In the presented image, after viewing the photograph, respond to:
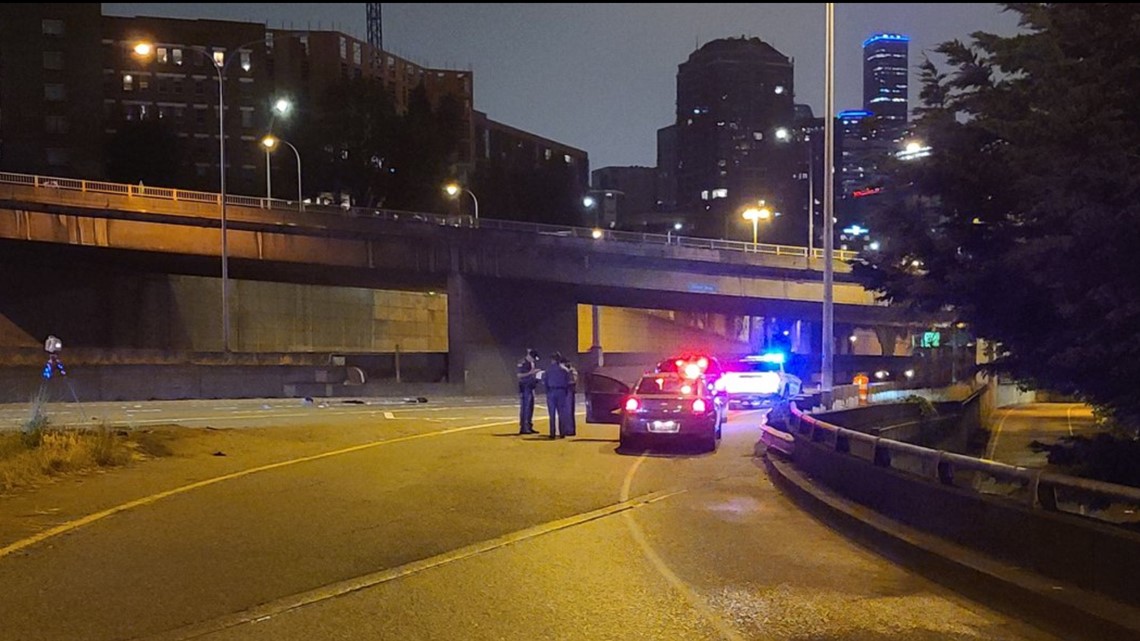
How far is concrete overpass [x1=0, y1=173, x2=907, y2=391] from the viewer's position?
43969 millimetres

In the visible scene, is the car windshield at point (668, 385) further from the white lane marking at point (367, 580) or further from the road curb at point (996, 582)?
the road curb at point (996, 582)

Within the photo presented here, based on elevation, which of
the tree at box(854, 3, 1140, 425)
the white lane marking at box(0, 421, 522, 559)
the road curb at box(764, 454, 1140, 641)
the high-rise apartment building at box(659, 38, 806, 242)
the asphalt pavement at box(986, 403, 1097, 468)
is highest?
the high-rise apartment building at box(659, 38, 806, 242)

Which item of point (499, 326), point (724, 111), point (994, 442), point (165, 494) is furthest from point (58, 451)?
point (724, 111)

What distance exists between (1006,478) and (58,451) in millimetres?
12962

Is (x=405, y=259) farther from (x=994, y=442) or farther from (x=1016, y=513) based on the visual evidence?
(x=1016, y=513)

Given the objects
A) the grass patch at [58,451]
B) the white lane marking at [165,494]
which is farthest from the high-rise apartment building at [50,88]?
the grass patch at [58,451]

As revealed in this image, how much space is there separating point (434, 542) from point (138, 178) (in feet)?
249

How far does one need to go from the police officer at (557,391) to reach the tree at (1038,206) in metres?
6.33

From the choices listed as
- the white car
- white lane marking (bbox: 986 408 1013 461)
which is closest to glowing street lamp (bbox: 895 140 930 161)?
white lane marking (bbox: 986 408 1013 461)

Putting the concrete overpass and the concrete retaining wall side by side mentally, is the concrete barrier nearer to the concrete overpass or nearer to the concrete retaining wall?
the concrete retaining wall

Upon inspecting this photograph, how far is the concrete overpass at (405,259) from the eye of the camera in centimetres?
4397

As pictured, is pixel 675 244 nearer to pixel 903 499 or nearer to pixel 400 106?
pixel 903 499

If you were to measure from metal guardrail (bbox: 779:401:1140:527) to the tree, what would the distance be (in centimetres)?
209

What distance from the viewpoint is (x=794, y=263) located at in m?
54.3
